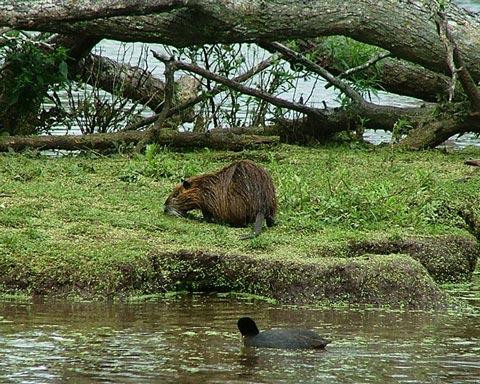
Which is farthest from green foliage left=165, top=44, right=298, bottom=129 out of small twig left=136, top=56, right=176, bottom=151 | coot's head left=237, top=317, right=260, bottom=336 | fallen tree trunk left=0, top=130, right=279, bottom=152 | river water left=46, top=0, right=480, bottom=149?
coot's head left=237, top=317, right=260, bottom=336

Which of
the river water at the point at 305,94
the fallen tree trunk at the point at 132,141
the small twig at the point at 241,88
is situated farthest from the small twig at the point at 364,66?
the fallen tree trunk at the point at 132,141

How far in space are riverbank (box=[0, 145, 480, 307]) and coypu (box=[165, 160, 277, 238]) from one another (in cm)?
13

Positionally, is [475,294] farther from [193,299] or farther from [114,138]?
[114,138]

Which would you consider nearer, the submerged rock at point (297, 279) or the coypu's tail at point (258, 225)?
the submerged rock at point (297, 279)

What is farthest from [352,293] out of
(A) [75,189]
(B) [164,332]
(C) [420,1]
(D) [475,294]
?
(C) [420,1]

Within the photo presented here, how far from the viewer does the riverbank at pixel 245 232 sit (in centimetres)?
739

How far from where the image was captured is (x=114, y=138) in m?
11.0

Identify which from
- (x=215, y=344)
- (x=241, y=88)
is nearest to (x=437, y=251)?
(x=215, y=344)

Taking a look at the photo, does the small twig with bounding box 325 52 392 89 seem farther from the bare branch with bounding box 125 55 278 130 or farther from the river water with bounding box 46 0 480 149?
the bare branch with bounding box 125 55 278 130

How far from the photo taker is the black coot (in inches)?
243

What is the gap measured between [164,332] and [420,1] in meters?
5.21

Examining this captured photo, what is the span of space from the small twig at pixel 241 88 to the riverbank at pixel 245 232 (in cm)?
99

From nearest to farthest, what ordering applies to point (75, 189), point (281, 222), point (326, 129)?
point (281, 222) < point (75, 189) < point (326, 129)

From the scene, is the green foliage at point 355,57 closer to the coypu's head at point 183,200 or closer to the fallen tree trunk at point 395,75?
the fallen tree trunk at point 395,75
